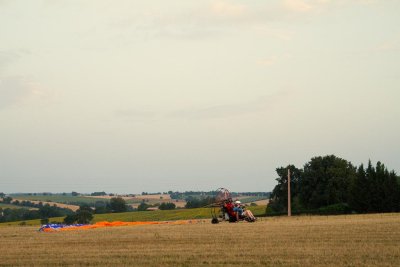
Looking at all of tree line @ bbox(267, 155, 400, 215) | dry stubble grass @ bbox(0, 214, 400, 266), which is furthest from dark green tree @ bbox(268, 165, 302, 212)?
dry stubble grass @ bbox(0, 214, 400, 266)

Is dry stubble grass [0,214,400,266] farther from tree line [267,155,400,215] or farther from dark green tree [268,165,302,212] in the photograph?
dark green tree [268,165,302,212]

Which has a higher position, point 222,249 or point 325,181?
point 325,181

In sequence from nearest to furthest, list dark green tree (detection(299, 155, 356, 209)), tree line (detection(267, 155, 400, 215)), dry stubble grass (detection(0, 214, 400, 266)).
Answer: dry stubble grass (detection(0, 214, 400, 266)) < tree line (detection(267, 155, 400, 215)) < dark green tree (detection(299, 155, 356, 209))

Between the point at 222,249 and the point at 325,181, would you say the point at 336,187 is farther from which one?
the point at 222,249

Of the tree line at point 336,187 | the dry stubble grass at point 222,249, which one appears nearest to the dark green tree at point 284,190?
the tree line at point 336,187

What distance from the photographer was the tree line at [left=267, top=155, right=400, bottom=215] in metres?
73.1

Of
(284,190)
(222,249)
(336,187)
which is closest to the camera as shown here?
(222,249)

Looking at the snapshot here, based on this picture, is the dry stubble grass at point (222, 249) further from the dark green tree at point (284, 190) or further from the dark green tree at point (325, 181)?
the dark green tree at point (284, 190)

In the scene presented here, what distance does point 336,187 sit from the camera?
91938 millimetres

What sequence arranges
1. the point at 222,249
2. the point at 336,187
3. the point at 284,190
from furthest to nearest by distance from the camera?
the point at 284,190, the point at 336,187, the point at 222,249

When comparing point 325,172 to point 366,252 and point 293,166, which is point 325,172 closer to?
point 293,166

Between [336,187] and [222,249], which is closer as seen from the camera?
[222,249]

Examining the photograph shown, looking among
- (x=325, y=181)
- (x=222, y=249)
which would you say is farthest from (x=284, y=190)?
(x=222, y=249)

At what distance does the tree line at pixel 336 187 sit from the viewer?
73125 millimetres
